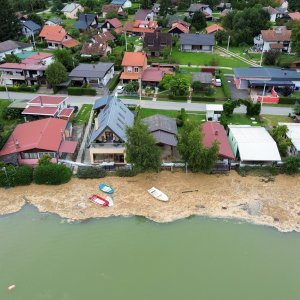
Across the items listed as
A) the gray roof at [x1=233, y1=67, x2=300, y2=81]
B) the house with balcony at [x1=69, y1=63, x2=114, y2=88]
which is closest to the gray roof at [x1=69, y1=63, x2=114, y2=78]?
the house with balcony at [x1=69, y1=63, x2=114, y2=88]

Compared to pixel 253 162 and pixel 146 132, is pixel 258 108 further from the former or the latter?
pixel 146 132

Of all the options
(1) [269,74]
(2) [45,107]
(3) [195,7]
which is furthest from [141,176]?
(3) [195,7]

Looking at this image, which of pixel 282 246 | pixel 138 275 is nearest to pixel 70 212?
pixel 138 275

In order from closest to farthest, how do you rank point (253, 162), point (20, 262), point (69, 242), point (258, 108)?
1. point (20, 262)
2. point (69, 242)
3. point (253, 162)
4. point (258, 108)

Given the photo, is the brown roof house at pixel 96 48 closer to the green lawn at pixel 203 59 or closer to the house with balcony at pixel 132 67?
the house with balcony at pixel 132 67

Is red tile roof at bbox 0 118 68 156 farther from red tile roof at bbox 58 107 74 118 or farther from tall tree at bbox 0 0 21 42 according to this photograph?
tall tree at bbox 0 0 21 42

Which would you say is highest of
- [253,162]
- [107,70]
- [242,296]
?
[107,70]
